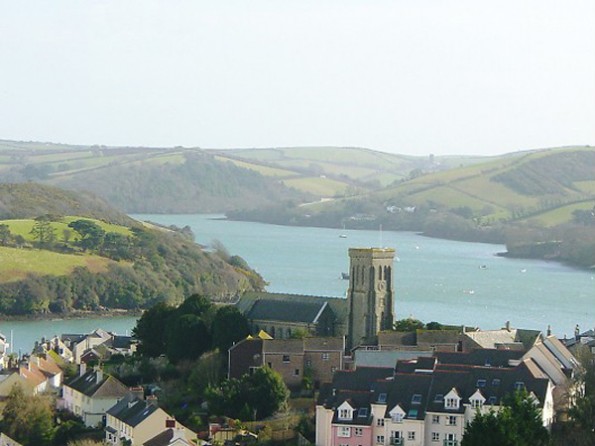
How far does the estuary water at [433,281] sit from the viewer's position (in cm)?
5184

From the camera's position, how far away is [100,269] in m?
64.6

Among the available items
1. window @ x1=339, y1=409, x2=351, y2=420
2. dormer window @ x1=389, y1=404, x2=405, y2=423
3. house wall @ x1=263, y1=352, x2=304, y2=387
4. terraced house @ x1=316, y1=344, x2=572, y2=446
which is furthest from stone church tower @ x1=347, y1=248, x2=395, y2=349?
dormer window @ x1=389, y1=404, x2=405, y2=423

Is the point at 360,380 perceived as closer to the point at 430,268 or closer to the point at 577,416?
the point at 577,416

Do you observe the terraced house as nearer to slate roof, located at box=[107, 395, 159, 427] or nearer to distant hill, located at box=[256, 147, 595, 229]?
slate roof, located at box=[107, 395, 159, 427]

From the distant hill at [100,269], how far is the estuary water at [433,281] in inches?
105

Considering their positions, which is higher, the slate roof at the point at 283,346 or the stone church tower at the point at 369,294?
the stone church tower at the point at 369,294

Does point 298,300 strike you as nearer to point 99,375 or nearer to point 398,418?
point 99,375

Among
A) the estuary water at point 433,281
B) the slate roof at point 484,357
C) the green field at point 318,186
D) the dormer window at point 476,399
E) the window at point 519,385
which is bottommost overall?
the estuary water at point 433,281

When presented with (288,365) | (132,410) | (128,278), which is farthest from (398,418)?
(128,278)

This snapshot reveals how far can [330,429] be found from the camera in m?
23.5

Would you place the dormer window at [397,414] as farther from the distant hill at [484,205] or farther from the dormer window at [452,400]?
the distant hill at [484,205]

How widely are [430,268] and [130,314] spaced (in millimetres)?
24693

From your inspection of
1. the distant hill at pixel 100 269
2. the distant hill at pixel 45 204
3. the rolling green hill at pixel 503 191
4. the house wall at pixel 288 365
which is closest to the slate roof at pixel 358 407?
the house wall at pixel 288 365

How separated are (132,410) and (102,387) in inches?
75.5
